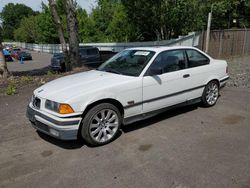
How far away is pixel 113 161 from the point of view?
355 cm

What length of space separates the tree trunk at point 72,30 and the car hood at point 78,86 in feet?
21.2

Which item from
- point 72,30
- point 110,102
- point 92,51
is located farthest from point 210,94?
point 92,51

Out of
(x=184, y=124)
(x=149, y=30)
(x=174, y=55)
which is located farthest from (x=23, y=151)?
(x=149, y=30)

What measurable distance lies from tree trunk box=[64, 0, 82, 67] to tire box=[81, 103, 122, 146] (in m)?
7.24

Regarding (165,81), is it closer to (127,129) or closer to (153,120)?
(153,120)

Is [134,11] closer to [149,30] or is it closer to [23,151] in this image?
[149,30]

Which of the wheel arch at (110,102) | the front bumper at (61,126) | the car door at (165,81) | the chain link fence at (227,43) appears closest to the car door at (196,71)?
the car door at (165,81)

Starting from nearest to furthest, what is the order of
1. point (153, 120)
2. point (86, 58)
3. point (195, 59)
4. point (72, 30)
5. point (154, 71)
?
point (154, 71) → point (153, 120) → point (195, 59) → point (72, 30) → point (86, 58)

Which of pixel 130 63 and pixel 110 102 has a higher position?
pixel 130 63

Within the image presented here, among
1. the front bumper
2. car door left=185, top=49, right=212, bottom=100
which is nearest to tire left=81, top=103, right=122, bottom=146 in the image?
the front bumper

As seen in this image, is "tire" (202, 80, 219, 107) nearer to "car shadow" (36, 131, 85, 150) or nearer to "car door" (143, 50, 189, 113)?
"car door" (143, 50, 189, 113)

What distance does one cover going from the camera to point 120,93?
4078mm

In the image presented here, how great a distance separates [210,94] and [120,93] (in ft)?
8.88

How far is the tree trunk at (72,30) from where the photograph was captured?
10438 millimetres
